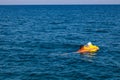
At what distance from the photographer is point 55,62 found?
125ft

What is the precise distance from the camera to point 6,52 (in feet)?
145

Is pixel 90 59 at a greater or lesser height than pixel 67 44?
lesser

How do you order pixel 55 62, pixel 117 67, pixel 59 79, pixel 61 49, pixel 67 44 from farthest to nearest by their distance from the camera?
pixel 67 44
pixel 61 49
pixel 55 62
pixel 117 67
pixel 59 79

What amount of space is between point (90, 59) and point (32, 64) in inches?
304

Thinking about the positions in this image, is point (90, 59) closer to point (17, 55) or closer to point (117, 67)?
point (117, 67)

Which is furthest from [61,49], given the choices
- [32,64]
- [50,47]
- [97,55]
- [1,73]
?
[1,73]

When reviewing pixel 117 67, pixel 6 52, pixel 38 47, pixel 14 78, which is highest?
pixel 38 47

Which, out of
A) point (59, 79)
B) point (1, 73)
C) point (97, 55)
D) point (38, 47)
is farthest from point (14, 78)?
point (38, 47)

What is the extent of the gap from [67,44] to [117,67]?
685 inches

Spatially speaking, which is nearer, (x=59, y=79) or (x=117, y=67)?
(x=59, y=79)

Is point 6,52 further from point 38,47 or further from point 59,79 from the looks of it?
point 59,79

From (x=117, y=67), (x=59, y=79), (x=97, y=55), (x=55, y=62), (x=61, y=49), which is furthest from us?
(x=61, y=49)

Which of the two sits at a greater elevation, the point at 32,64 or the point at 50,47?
the point at 50,47

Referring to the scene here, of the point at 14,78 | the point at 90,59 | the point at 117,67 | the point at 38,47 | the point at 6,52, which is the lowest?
the point at 14,78
